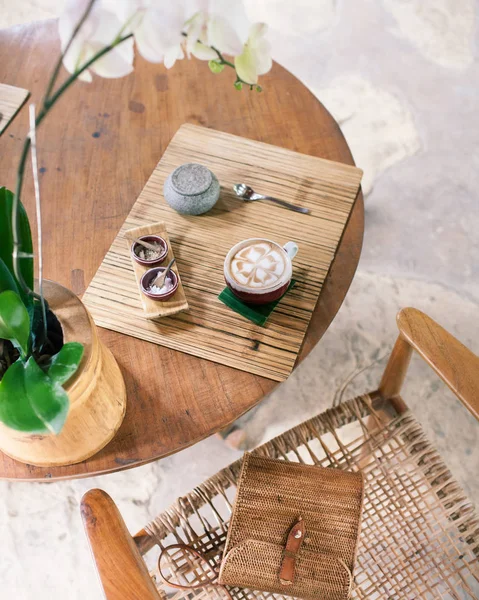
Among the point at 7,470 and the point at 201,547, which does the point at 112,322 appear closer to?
the point at 7,470

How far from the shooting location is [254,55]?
0.57m

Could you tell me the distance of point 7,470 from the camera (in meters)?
0.83

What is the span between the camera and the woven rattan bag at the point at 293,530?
0.92m

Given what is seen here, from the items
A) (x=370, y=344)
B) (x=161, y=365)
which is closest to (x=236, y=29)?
(x=161, y=365)

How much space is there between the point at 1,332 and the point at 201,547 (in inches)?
23.5

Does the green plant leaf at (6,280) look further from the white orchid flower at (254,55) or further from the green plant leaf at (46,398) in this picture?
the white orchid flower at (254,55)

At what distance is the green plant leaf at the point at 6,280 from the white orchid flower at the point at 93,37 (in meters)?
0.27

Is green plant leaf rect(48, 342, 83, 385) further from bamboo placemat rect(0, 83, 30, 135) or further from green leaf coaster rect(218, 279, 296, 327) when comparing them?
bamboo placemat rect(0, 83, 30, 135)

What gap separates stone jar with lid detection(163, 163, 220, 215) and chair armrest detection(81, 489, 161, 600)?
508 millimetres

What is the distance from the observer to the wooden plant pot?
666 millimetres

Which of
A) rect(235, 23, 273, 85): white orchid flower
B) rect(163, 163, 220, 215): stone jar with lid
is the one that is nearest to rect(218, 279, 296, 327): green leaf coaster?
rect(163, 163, 220, 215): stone jar with lid

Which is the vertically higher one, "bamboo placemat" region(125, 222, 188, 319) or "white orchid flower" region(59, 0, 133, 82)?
"white orchid flower" region(59, 0, 133, 82)

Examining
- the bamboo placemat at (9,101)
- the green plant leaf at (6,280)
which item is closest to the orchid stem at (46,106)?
the green plant leaf at (6,280)

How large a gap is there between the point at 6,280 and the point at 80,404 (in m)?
0.17
